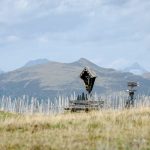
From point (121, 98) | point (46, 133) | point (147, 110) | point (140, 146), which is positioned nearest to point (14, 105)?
point (121, 98)

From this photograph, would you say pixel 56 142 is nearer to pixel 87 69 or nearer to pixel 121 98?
pixel 87 69

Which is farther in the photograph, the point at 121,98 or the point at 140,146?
the point at 121,98

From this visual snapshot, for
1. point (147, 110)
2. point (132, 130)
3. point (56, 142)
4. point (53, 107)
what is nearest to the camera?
point (56, 142)

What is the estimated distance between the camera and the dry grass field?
1426 centimetres

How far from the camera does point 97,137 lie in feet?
53.1

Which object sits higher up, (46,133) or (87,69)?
(87,69)

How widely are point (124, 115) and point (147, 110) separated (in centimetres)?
278

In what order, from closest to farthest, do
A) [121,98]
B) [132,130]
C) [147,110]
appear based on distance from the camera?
[132,130], [147,110], [121,98]

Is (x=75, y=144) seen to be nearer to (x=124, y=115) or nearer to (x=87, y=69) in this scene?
(x=124, y=115)

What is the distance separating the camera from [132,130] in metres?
17.5

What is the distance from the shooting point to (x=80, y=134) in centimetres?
1688

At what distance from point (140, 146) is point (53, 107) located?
131 ft

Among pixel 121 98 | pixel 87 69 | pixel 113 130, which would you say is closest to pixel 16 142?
pixel 113 130

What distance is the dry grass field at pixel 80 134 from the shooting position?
1426 centimetres
